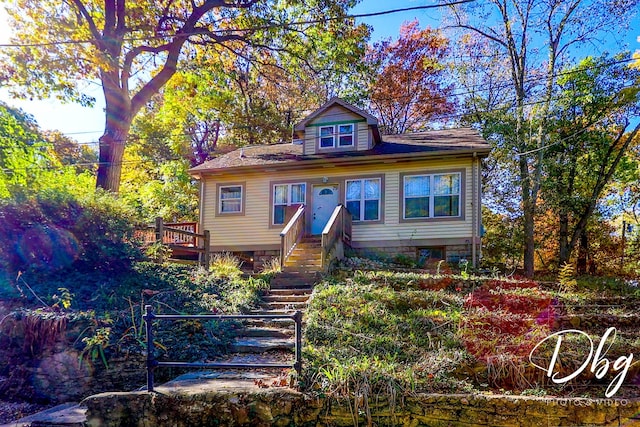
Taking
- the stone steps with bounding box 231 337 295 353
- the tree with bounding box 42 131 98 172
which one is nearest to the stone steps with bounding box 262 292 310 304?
the stone steps with bounding box 231 337 295 353

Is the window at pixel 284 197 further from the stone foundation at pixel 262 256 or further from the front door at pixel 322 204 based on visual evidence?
the stone foundation at pixel 262 256

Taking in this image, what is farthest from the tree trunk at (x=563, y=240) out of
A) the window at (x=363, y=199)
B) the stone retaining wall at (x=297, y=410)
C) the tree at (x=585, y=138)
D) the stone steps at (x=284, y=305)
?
the stone retaining wall at (x=297, y=410)

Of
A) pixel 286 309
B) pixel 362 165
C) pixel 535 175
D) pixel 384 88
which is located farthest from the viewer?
pixel 384 88

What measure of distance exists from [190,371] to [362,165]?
28.8ft

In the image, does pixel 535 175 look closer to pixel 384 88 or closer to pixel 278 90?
pixel 384 88

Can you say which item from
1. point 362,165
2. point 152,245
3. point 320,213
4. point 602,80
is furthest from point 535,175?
point 152,245

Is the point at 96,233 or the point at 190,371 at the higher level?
the point at 96,233

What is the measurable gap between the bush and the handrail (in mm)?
3181

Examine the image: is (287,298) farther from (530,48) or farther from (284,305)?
(530,48)

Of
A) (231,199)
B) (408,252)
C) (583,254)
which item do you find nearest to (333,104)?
(231,199)

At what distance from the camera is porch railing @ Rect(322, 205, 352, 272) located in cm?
916

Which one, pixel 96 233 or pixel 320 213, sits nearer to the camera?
pixel 96 233

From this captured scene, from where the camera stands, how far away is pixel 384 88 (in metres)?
20.4

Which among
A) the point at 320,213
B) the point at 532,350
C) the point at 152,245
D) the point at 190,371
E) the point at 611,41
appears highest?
the point at 611,41
